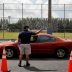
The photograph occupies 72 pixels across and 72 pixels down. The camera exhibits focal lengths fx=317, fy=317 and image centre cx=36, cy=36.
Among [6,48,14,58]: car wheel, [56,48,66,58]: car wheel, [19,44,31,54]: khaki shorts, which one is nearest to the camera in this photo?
[19,44,31,54]: khaki shorts

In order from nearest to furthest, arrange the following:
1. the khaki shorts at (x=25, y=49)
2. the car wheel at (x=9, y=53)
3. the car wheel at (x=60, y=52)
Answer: the khaki shorts at (x=25, y=49), the car wheel at (x=9, y=53), the car wheel at (x=60, y=52)

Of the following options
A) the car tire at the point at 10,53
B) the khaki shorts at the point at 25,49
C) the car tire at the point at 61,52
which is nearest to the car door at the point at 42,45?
the car tire at the point at 61,52

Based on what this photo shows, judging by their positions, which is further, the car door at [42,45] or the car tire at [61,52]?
the car tire at [61,52]

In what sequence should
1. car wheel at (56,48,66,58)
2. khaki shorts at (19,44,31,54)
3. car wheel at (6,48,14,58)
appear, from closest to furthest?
1. khaki shorts at (19,44,31,54)
2. car wheel at (6,48,14,58)
3. car wheel at (56,48,66,58)

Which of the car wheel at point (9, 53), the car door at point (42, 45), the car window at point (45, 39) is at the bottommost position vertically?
the car wheel at point (9, 53)

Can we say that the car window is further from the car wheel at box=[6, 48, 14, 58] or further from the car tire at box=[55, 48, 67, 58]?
the car wheel at box=[6, 48, 14, 58]

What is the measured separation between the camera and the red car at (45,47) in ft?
53.8

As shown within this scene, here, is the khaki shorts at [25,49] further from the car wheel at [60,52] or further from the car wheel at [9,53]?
the car wheel at [60,52]

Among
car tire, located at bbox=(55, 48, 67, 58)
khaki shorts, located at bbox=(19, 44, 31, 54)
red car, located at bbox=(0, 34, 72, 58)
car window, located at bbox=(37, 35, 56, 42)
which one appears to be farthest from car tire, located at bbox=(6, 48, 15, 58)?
khaki shorts, located at bbox=(19, 44, 31, 54)

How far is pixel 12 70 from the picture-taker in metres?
12.4

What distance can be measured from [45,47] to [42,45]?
0.19m

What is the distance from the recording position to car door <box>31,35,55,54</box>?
16.4 meters

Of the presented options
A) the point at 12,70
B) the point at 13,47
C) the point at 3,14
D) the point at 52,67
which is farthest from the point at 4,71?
the point at 3,14

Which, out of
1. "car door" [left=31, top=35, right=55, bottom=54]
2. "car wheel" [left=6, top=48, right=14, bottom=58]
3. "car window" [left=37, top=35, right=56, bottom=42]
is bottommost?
"car wheel" [left=6, top=48, right=14, bottom=58]
